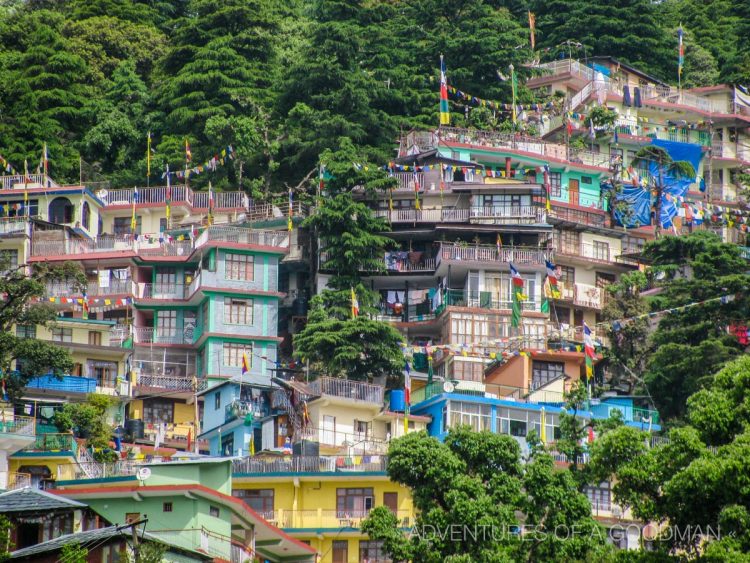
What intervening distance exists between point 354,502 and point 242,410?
904cm

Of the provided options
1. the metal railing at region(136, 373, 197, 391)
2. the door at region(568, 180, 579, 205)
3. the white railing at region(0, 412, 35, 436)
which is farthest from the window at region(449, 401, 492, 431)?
the door at region(568, 180, 579, 205)

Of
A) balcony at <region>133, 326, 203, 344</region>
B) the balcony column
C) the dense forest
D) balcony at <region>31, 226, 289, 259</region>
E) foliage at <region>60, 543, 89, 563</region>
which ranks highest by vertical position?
the dense forest

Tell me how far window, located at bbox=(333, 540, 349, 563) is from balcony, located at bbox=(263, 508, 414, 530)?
22.1 inches

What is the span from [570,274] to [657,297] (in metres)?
8.39

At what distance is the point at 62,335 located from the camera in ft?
241

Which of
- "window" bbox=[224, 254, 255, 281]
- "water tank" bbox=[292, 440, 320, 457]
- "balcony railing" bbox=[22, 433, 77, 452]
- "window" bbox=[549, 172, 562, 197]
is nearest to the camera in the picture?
"balcony railing" bbox=[22, 433, 77, 452]

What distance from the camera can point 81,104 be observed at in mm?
94188

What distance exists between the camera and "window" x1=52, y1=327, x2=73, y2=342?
72.9 meters

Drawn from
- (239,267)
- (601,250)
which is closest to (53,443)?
(239,267)

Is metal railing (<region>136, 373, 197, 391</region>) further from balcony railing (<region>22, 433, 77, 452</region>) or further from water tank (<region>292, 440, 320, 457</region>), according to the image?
balcony railing (<region>22, 433, 77, 452</region>)

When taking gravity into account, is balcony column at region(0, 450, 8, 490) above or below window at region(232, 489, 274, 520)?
above

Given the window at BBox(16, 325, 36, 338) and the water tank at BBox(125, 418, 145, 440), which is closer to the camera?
the water tank at BBox(125, 418, 145, 440)

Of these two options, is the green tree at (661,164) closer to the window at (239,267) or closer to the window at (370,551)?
the window at (239,267)

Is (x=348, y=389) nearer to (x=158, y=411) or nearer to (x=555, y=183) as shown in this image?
(x=158, y=411)
